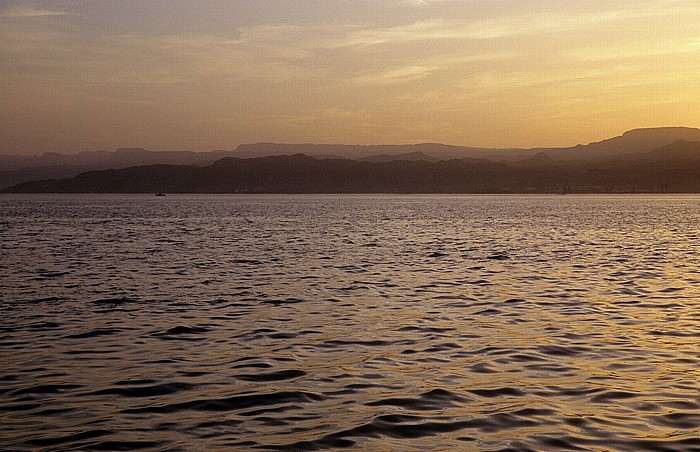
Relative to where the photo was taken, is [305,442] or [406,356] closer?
[305,442]

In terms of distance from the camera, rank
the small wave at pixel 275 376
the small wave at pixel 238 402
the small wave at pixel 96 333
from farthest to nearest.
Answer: the small wave at pixel 96 333 → the small wave at pixel 275 376 → the small wave at pixel 238 402

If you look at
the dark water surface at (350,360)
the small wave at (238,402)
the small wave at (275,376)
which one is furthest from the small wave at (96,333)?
the small wave at (238,402)

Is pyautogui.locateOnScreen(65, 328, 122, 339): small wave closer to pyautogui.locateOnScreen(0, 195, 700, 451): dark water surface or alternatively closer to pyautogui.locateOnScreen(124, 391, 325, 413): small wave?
pyautogui.locateOnScreen(0, 195, 700, 451): dark water surface

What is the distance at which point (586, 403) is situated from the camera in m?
11.5

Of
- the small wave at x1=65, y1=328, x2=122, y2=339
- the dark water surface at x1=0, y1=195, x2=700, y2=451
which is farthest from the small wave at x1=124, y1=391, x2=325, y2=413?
the small wave at x1=65, y1=328, x2=122, y2=339

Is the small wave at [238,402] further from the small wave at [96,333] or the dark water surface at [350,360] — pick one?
the small wave at [96,333]

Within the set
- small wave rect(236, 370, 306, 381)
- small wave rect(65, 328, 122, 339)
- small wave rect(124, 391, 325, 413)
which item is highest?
small wave rect(124, 391, 325, 413)

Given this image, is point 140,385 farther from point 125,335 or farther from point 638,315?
point 638,315

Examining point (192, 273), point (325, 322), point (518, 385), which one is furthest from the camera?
point (192, 273)

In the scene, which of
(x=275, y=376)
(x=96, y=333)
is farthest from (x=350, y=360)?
(x=96, y=333)

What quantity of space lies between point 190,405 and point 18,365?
469cm

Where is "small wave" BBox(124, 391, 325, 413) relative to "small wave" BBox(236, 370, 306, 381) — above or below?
above

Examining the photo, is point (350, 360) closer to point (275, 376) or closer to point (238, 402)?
point (275, 376)

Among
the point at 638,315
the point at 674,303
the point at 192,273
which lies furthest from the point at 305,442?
the point at 192,273
